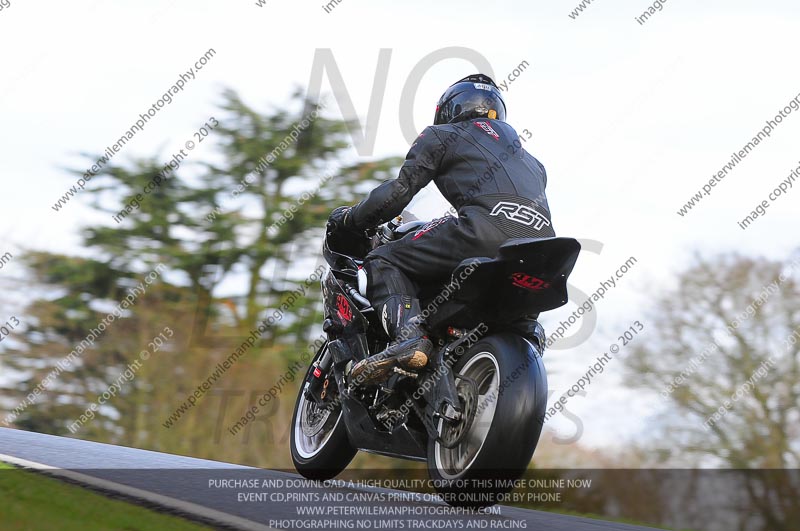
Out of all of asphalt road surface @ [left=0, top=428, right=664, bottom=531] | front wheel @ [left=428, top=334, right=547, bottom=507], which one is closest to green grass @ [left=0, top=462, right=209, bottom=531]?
asphalt road surface @ [left=0, top=428, right=664, bottom=531]

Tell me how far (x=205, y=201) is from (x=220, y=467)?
41.3ft

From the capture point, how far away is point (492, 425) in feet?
14.0

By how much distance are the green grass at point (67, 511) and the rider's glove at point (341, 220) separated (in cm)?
208

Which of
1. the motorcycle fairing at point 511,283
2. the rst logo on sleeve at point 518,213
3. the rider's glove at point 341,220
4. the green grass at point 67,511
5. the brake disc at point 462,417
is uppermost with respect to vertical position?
the rider's glove at point 341,220

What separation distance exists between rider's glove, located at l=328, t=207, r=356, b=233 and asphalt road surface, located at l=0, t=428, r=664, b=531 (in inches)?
60.0

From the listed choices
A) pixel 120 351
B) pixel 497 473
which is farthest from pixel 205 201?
pixel 497 473

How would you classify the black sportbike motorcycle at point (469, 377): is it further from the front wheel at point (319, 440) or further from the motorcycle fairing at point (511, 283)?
the front wheel at point (319, 440)

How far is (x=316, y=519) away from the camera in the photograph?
13.2ft

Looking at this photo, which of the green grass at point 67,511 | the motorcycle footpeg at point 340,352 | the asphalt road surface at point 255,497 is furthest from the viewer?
the motorcycle footpeg at point 340,352

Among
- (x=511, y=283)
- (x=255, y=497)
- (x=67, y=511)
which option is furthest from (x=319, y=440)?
(x=67, y=511)

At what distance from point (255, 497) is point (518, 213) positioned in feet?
6.26

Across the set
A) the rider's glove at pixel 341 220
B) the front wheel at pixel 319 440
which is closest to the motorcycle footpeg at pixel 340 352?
the front wheel at pixel 319 440

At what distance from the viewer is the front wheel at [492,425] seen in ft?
13.9

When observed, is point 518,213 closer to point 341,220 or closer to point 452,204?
point 452,204
